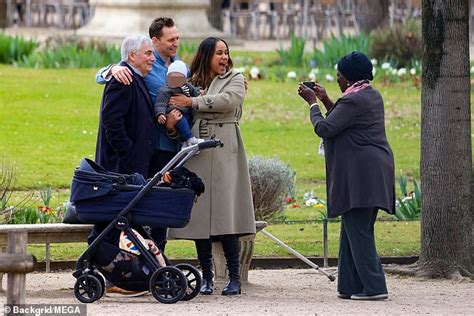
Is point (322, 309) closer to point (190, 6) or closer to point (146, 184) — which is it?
point (146, 184)

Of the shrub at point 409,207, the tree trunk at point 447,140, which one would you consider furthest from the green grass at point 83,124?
the tree trunk at point 447,140

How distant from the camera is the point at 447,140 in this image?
10.6 m

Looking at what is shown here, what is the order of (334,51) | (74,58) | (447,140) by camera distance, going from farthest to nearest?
1. (74,58)
2. (334,51)
3. (447,140)

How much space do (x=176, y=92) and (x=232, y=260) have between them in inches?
44.5

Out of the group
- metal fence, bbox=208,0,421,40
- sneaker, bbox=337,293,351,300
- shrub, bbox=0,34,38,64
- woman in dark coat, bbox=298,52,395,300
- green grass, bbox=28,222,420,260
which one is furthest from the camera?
metal fence, bbox=208,0,421,40

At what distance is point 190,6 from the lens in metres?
29.0

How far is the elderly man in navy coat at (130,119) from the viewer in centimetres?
905

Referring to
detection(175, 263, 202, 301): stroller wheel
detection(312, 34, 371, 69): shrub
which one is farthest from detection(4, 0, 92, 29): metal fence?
detection(175, 263, 202, 301): stroller wheel

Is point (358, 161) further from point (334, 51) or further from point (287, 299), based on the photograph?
point (334, 51)

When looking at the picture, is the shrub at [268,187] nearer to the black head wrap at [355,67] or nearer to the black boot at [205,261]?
the black boot at [205,261]

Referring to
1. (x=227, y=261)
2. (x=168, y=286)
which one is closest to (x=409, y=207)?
(x=227, y=261)

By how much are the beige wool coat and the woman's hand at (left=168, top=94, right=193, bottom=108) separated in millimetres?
123

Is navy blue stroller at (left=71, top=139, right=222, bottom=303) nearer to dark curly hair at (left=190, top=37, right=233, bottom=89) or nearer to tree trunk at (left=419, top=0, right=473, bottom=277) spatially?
dark curly hair at (left=190, top=37, right=233, bottom=89)

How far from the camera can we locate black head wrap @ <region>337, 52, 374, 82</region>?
9219 mm
